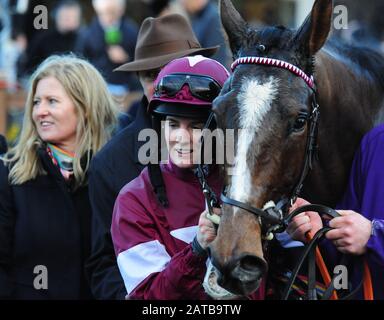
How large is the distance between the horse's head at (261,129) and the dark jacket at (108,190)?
3.88 feet

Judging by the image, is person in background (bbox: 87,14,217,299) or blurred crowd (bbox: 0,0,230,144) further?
blurred crowd (bbox: 0,0,230,144)

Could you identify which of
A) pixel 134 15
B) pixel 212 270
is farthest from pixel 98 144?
pixel 134 15

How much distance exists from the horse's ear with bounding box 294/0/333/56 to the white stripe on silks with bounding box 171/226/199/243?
96 centimetres

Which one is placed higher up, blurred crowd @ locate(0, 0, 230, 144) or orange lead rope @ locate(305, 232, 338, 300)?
blurred crowd @ locate(0, 0, 230, 144)

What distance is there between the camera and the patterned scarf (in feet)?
16.1

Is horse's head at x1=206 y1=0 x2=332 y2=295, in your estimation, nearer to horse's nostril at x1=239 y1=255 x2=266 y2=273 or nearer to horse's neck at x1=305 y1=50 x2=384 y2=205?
horse's nostril at x1=239 y1=255 x2=266 y2=273

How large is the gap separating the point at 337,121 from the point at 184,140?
732mm

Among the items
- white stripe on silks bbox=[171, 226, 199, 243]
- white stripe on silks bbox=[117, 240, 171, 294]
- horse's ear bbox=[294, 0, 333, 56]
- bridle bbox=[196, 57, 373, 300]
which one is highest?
horse's ear bbox=[294, 0, 333, 56]

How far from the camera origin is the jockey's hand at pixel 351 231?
133 inches

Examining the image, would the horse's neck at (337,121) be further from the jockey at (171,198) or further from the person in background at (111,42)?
the person in background at (111,42)

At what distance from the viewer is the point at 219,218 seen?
3.24 metres

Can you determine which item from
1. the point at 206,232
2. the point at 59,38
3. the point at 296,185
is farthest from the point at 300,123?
the point at 59,38

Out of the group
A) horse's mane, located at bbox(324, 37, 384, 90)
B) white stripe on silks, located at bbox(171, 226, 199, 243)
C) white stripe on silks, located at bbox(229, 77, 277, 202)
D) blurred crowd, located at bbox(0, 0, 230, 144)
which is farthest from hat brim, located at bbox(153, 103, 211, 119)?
blurred crowd, located at bbox(0, 0, 230, 144)

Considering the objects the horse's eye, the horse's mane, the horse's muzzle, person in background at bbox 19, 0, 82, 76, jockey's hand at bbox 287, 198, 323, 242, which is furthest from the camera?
person in background at bbox 19, 0, 82, 76
